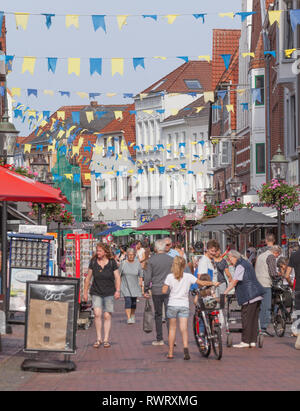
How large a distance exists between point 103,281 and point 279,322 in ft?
11.8

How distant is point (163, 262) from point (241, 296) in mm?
1526

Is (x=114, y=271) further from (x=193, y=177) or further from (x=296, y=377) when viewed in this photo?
(x=193, y=177)

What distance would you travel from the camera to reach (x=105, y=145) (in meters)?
104

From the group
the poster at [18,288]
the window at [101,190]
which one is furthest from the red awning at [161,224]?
the window at [101,190]

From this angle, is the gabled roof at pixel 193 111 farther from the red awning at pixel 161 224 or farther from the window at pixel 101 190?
the red awning at pixel 161 224

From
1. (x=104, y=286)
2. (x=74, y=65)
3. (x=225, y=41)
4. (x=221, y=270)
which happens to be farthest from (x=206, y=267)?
(x=225, y=41)

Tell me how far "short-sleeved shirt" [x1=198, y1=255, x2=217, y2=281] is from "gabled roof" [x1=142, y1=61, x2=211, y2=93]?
244 ft

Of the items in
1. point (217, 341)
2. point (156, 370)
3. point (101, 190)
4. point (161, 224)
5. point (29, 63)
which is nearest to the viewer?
point (156, 370)

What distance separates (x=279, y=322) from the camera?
1953 cm

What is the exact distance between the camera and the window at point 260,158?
52031 millimetres

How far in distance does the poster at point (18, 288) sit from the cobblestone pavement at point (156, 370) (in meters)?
0.66

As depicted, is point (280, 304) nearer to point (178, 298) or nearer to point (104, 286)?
point (104, 286)
